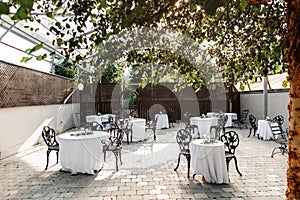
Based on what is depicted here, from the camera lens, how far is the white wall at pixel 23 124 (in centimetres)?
622

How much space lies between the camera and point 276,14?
196 cm

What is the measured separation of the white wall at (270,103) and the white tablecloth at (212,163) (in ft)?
22.1

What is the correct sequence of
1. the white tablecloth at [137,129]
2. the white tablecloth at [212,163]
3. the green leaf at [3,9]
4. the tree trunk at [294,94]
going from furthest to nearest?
the white tablecloth at [137,129] < the white tablecloth at [212,163] < the tree trunk at [294,94] < the green leaf at [3,9]

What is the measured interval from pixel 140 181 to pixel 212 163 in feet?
4.59

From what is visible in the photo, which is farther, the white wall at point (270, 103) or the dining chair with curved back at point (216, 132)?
the white wall at point (270, 103)

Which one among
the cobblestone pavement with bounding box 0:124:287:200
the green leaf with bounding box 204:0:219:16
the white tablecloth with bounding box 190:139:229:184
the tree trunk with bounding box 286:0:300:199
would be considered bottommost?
the cobblestone pavement with bounding box 0:124:287:200

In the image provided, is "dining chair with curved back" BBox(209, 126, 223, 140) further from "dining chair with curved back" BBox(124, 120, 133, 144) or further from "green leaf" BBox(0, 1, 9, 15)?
"green leaf" BBox(0, 1, 9, 15)

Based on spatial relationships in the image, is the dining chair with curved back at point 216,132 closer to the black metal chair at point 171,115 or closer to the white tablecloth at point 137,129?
the white tablecloth at point 137,129

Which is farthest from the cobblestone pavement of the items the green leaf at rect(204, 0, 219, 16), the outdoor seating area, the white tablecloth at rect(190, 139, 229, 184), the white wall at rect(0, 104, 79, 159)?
the green leaf at rect(204, 0, 219, 16)

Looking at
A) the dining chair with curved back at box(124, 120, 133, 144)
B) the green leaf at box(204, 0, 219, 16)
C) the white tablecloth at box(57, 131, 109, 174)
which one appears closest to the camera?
the green leaf at box(204, 0, 219, 16)

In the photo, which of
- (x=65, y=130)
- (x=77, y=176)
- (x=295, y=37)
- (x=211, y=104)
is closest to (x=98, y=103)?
(x=65, y=130)

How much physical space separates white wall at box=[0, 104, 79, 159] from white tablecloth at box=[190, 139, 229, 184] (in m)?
5.08

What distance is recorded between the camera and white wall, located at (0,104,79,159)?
622cm

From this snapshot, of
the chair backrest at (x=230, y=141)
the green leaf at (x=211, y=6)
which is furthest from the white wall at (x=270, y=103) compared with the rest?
the green leaf at (x=211, y=6)
